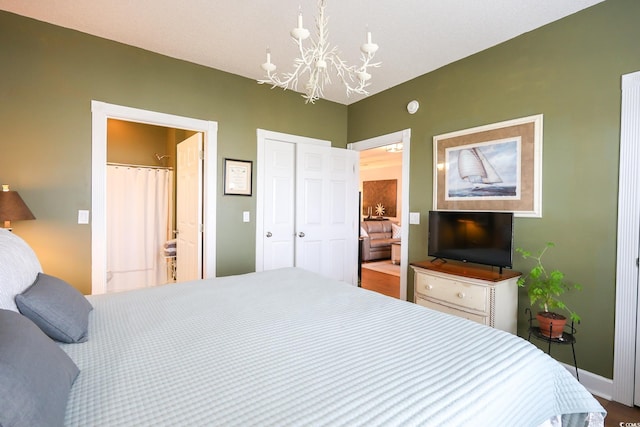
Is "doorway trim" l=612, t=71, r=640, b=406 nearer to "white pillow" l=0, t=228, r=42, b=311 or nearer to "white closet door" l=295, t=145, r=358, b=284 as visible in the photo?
"white closet door" l=295, t=145, r=358, b=284

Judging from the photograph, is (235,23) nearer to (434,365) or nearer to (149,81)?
(149,81)

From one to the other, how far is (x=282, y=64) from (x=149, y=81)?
4.08 ft

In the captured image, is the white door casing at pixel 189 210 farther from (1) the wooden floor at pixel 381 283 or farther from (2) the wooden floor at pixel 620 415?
(2) the wooden floor at pixel 620 415

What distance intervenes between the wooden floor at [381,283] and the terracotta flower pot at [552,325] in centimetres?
237

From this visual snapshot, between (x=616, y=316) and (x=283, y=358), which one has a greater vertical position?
(x=283, y=358)

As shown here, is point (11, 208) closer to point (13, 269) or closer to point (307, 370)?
point (13, 269)

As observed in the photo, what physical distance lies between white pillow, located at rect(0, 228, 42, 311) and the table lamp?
83 centimetres

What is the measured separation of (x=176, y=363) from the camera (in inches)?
38.9

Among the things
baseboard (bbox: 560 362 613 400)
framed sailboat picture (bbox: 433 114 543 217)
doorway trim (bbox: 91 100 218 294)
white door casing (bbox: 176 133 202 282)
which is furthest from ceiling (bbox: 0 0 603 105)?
baseboard (bbox: 560 362 613 400)

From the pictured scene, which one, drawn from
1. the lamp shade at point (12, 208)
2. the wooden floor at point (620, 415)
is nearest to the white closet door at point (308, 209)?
the lamp shade at point (12, 208)

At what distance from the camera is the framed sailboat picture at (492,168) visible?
2.42 meters

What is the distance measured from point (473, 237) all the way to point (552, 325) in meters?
0.83

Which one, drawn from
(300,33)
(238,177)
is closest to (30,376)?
(300,33)

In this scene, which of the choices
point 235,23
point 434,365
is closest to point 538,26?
point 235,23
